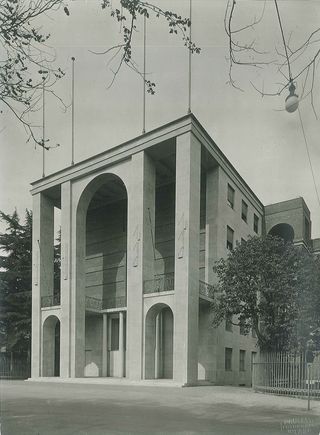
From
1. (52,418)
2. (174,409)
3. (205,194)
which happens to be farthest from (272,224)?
(52,418)

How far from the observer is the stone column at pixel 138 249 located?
2555 cm

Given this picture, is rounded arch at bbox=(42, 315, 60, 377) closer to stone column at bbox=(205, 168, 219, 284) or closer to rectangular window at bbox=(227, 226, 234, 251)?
stone column at bbox=(205, 168, 219, 284)

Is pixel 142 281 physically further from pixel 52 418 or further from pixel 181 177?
pixel 52 418

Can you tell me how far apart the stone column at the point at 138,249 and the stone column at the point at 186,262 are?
2.28 meters

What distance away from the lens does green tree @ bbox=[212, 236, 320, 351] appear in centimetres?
2097

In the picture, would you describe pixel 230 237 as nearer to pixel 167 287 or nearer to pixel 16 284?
pixel 167 287

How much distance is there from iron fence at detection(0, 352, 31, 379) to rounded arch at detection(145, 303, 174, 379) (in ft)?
42.4

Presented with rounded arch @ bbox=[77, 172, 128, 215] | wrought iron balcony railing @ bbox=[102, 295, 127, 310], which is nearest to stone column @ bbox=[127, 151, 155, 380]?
rounded arch @ bbox=[77, 172, 128, 215]

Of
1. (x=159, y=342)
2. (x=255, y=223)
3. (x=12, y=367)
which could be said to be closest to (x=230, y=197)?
(x=255, y=223)

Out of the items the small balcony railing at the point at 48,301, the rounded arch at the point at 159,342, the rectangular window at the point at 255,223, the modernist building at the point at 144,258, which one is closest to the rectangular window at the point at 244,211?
the modernist building at the point at 144,258

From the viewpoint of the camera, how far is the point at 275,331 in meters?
22.1

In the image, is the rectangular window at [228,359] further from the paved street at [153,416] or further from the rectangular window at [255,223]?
the paved street at [153,416]

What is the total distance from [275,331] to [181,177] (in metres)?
9.15

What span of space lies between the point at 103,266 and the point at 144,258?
8753 mm
